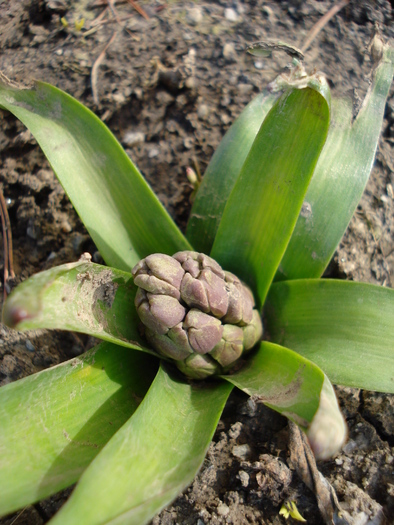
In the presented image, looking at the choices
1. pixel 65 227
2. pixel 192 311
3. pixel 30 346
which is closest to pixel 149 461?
pixel 192 311

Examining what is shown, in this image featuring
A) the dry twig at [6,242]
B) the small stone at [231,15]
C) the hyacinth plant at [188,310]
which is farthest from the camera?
the small stone at [231,15]

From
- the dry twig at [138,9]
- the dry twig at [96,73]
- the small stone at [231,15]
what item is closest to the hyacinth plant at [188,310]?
the dry twig at [96,73]

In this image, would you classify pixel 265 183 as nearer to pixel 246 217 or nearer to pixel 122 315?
pixel 246 217

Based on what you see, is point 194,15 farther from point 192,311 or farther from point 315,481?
point 315,481

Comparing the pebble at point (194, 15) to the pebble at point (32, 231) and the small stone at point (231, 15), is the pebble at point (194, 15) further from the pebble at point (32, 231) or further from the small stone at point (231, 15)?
the pebble at point (32, 231)

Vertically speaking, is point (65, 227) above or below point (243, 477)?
above

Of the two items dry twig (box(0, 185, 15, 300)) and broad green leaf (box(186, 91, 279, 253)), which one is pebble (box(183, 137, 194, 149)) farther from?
dry twig (box(0, 185, 15, 300))

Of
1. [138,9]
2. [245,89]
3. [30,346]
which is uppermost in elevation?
[138,9]
